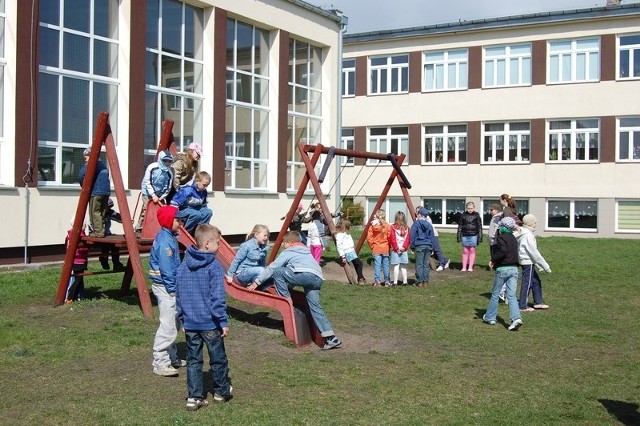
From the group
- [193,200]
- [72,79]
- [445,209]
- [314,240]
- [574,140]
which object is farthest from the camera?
[445,209]

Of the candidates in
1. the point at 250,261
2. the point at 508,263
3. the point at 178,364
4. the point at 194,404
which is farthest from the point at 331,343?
the point at 508,263

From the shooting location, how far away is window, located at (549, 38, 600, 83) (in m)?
36.5

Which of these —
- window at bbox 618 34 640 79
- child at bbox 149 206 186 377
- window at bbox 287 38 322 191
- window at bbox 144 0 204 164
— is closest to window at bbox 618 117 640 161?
window at bbox 618 34 640 79

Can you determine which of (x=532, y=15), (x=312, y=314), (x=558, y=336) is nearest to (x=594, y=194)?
(x=532, y=15)

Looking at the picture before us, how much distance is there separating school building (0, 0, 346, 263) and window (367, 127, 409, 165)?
31.0ft

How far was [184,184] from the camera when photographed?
483 inches

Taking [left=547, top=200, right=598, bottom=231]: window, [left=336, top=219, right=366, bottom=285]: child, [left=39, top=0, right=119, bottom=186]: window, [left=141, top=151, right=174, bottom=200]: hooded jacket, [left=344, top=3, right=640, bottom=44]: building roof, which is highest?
[left=344, top=3, right=640, bottom=44]: building roof

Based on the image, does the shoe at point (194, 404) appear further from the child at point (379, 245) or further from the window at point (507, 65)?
the window at point (507, 65)

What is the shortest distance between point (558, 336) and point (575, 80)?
2750cm

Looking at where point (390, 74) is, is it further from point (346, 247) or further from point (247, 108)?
point (346, 247)

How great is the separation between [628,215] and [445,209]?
27.4ft

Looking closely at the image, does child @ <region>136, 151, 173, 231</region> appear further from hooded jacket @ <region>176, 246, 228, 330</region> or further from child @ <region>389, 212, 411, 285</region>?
child @ <region>389, 212, 411, 285</region>

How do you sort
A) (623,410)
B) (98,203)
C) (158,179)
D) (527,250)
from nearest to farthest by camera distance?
(623,410) → (158,179) → (98,203) → (527,250)

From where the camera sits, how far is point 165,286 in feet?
28.3
